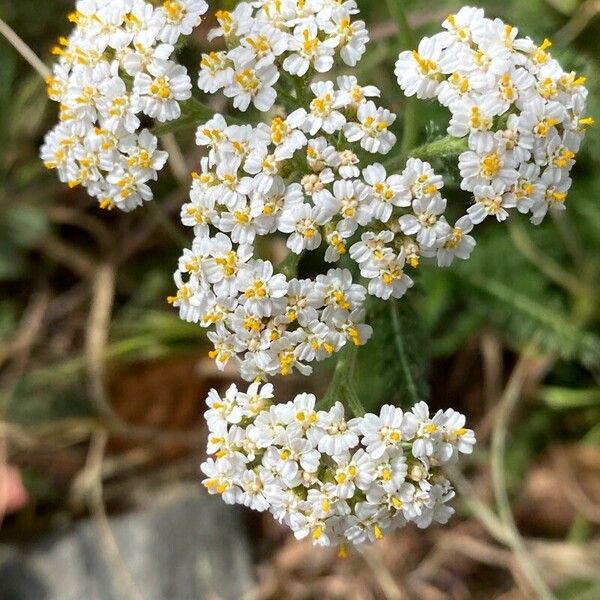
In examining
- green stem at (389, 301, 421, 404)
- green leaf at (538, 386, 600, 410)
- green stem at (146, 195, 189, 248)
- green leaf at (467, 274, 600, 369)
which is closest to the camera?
green stem at (389, 301, 421, 404)

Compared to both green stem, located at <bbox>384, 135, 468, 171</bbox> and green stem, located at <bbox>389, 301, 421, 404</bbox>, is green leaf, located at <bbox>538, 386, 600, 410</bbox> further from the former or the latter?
green stem, located at <bbox>384, 135, 468, 171</bbox>

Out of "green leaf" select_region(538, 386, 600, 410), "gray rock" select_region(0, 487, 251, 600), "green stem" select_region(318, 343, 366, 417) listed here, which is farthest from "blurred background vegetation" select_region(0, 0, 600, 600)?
"green stem" select_region(318, 343, 366, 417)

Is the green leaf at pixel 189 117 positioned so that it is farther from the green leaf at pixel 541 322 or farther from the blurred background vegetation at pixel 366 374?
the green leaf at pixel 541 322

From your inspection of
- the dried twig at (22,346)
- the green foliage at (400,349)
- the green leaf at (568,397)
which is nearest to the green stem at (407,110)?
the green foliage at (400,349)

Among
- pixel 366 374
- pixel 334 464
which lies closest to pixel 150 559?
pixel 366 374

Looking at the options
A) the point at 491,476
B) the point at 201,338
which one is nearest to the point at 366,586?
the point at 491,476
